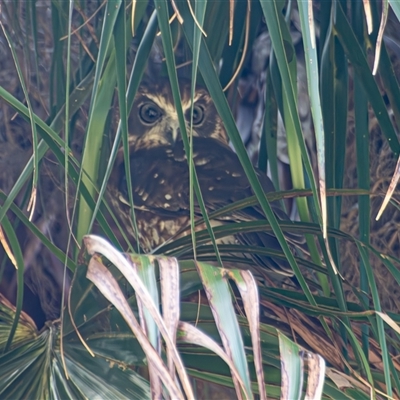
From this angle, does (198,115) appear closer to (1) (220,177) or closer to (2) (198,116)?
(2) (198,116)

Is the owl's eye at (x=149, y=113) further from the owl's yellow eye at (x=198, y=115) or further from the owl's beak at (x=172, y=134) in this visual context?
the owl's yellow eye at (x=198, y=115)

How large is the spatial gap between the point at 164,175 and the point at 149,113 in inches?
8.5

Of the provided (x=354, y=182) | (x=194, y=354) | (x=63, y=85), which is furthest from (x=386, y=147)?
(x=194, y=354)

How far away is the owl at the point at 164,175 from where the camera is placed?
196cm

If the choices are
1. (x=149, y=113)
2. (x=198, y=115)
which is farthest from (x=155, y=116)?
(x=198, y=115)

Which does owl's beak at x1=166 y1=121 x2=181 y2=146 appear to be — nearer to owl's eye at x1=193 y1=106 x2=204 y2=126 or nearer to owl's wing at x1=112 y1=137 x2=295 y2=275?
owl's wing at x1=112 y1=137 x2=295 y2=275

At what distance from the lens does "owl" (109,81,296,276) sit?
1965 mm

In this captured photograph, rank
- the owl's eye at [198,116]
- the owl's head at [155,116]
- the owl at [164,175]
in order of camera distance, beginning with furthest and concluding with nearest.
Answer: the owl's eye at [198,116] → the owl's head at [155,116] → the owl at [164,175]

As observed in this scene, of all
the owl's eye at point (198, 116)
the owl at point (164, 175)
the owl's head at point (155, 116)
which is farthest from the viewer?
the owl's eye at point (198, 116)

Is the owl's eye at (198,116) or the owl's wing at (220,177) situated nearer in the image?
the owl's wing at (220,177)

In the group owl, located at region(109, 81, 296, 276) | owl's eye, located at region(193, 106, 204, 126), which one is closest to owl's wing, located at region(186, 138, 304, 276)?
owl, located at region(109, 81, 296, 276)

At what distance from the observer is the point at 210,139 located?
2.15 m

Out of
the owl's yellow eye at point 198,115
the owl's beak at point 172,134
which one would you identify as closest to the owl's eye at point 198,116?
the owl's yellow eye at point 198,115

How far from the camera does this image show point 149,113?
2.13m
